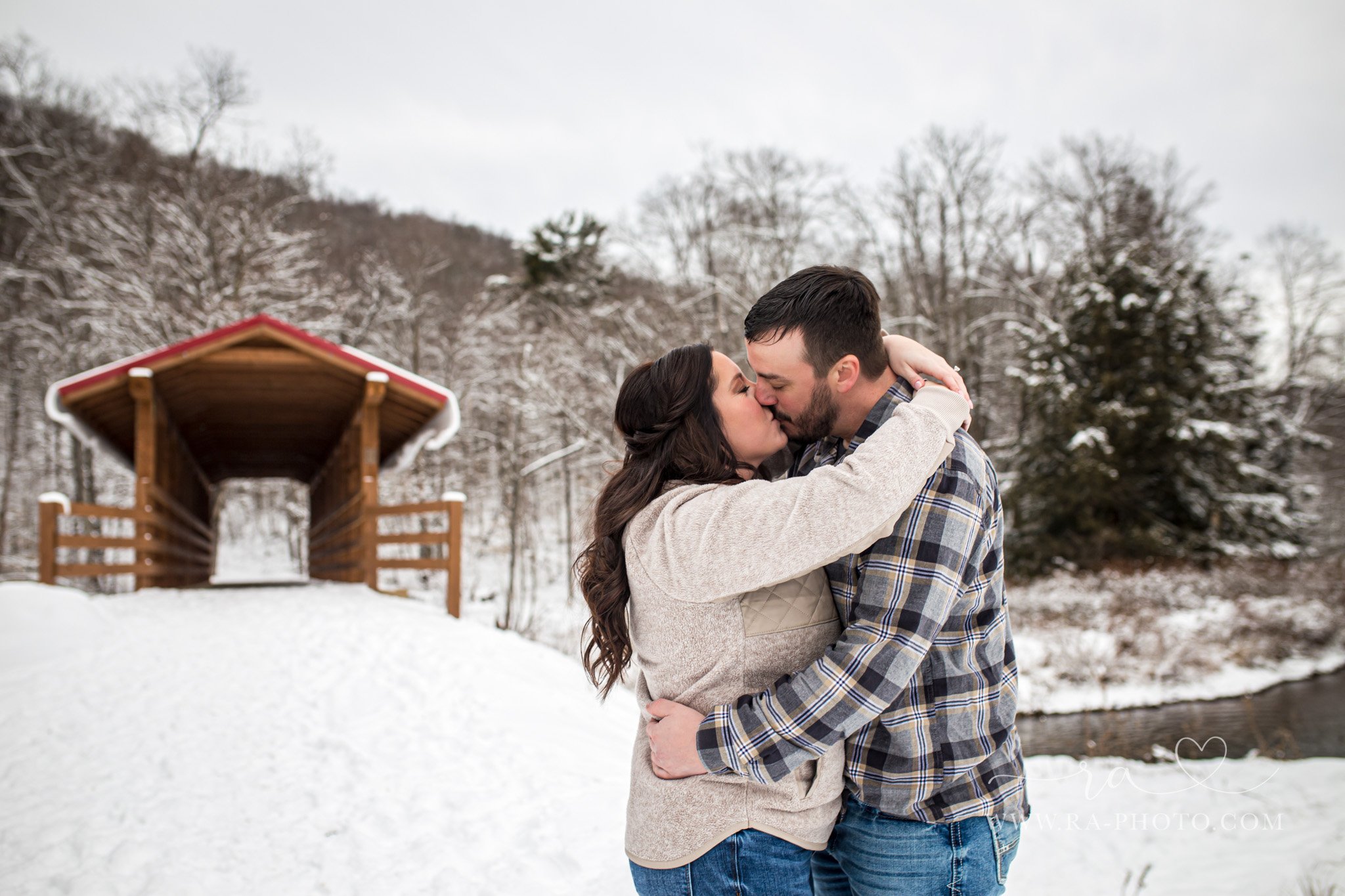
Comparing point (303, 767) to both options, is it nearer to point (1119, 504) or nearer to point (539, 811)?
point (539, 811)

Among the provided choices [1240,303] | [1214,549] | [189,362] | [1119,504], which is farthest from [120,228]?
[1240,303]

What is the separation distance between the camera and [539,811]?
14.1ft

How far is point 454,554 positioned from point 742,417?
7.81 m

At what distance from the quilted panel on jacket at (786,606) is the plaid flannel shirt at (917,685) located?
69 millimetres

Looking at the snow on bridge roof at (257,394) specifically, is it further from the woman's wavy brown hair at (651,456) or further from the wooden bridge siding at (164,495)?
the woman's wavy brown hair at (651,456)

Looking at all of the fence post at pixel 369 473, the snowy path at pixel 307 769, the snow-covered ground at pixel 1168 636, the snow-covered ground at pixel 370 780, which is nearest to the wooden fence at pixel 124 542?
the snow-covered ground at pixel 370 780

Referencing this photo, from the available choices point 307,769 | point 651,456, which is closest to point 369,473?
point 307,769

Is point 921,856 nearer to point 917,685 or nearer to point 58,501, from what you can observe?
point 917,685

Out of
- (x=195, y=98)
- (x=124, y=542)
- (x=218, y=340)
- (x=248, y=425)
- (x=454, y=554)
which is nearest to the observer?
(x=218, y=340)

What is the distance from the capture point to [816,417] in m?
1.92

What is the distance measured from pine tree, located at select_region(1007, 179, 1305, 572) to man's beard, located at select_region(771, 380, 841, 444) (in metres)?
15.9

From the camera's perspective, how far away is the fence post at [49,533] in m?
8.38

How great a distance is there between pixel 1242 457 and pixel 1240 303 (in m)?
5.84

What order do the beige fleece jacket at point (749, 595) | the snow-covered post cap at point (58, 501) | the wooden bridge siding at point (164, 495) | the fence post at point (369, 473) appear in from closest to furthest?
1. the beige fleece jacket at point (749, 595)
2. the snow-covered post cap at point (58, 501)
3. the wooden bridge siding at point (164, 495)
4. the fence post at point (369, 473)
